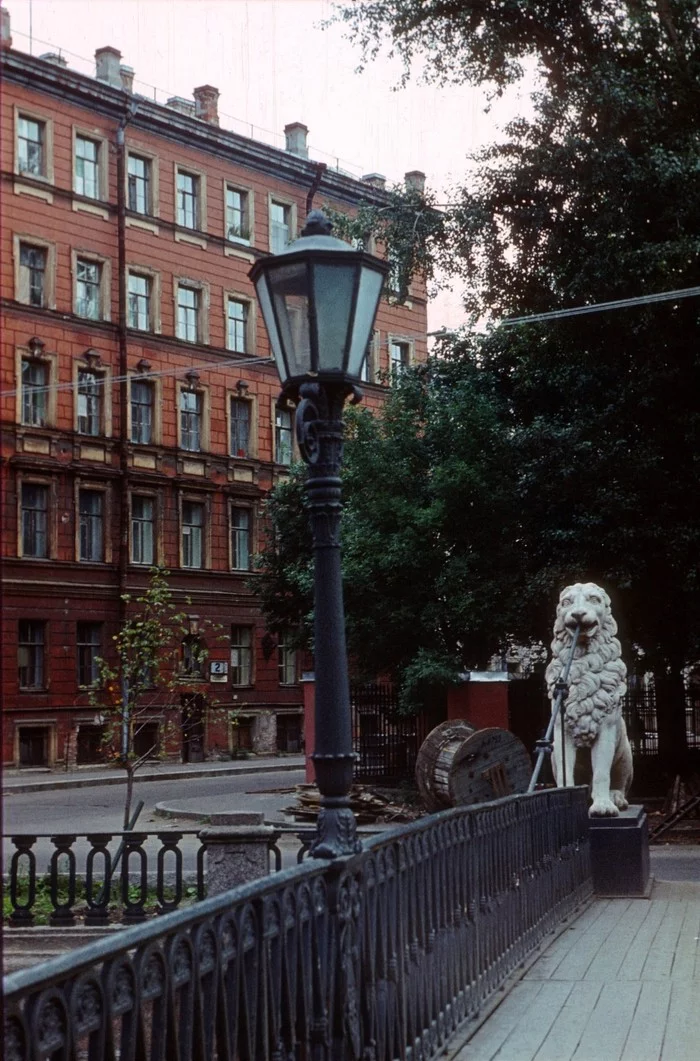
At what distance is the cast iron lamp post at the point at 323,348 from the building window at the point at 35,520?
28.2m

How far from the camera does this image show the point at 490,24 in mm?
21641

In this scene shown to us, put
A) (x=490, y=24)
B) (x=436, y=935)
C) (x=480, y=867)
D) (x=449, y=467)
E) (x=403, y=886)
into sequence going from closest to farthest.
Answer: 1. (x=403, y=886)
2. (x=436, y=935)
3. (x=480, y=867)
4. (x=490, y=24)
5. (x=449, y=467)

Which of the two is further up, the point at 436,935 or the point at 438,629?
the point at 438,629

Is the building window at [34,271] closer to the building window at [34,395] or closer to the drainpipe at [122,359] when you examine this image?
the building window at [34,395]

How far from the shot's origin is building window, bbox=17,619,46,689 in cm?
3494

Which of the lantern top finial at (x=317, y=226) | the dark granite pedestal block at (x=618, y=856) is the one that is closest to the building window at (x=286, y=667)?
the dark granite pedestal block at (x=618, y=856)

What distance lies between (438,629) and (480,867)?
1792cm

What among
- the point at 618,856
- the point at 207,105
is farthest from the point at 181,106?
the point at 618,856

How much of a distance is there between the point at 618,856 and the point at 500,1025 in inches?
228

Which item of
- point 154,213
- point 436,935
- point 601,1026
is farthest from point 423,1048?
point 154,213

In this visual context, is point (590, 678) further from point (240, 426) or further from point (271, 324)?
point (240, 426)

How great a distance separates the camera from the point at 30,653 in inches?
1399

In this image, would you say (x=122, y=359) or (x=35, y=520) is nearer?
(x=122, y=359)

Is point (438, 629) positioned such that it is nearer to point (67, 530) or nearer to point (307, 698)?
point (307, 698)
